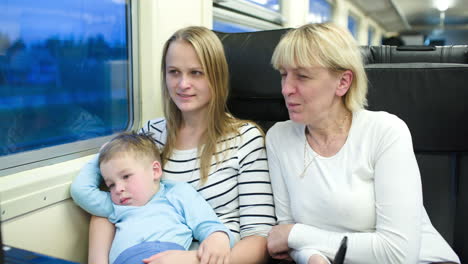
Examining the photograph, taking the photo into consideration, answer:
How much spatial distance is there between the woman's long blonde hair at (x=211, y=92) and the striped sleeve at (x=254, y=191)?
0.09 meters

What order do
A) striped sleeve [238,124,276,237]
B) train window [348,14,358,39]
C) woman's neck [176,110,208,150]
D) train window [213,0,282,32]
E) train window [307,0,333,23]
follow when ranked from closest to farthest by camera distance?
striped sleeve [238,124,276,237]
woman's neck [176,110,208,150]
train window [213,0,282,32]
train window [307,0,333,23]
train window [348,14,358,39]

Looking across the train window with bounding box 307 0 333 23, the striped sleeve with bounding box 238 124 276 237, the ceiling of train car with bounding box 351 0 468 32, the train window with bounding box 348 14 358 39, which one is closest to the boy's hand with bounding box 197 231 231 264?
the striped sleeve with bounding box 238 124 276 237

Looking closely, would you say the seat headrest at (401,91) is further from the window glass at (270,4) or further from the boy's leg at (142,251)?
the window glass at (270,4)

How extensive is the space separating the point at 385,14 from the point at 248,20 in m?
8.49

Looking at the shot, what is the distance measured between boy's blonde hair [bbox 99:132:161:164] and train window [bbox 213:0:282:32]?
4.28 feet

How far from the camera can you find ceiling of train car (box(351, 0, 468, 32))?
8508 millimetres

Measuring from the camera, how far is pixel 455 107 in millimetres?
1302

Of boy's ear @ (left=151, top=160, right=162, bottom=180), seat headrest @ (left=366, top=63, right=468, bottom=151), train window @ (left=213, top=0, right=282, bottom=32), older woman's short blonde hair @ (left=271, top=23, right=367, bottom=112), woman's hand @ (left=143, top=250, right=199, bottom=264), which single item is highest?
train window @ (left=213, top=0, right=282, bottom=32)

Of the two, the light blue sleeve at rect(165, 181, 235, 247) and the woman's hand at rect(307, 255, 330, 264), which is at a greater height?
the light blue sleeve at rect(165, 181, 235, 247)

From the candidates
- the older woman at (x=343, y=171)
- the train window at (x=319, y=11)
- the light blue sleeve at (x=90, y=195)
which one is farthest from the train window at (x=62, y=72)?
the train window at (x=319, y=11)

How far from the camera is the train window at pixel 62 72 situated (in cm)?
134

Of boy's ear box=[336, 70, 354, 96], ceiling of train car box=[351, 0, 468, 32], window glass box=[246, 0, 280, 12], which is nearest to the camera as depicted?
boy's ear box=[336, 70, 354, 96]

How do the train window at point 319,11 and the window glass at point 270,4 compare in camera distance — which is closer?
the window glass at point 270,4

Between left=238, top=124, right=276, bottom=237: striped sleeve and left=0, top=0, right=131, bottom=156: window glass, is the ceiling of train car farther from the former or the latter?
left=238, top=124, right=276, bottom=237: striped sleeve
